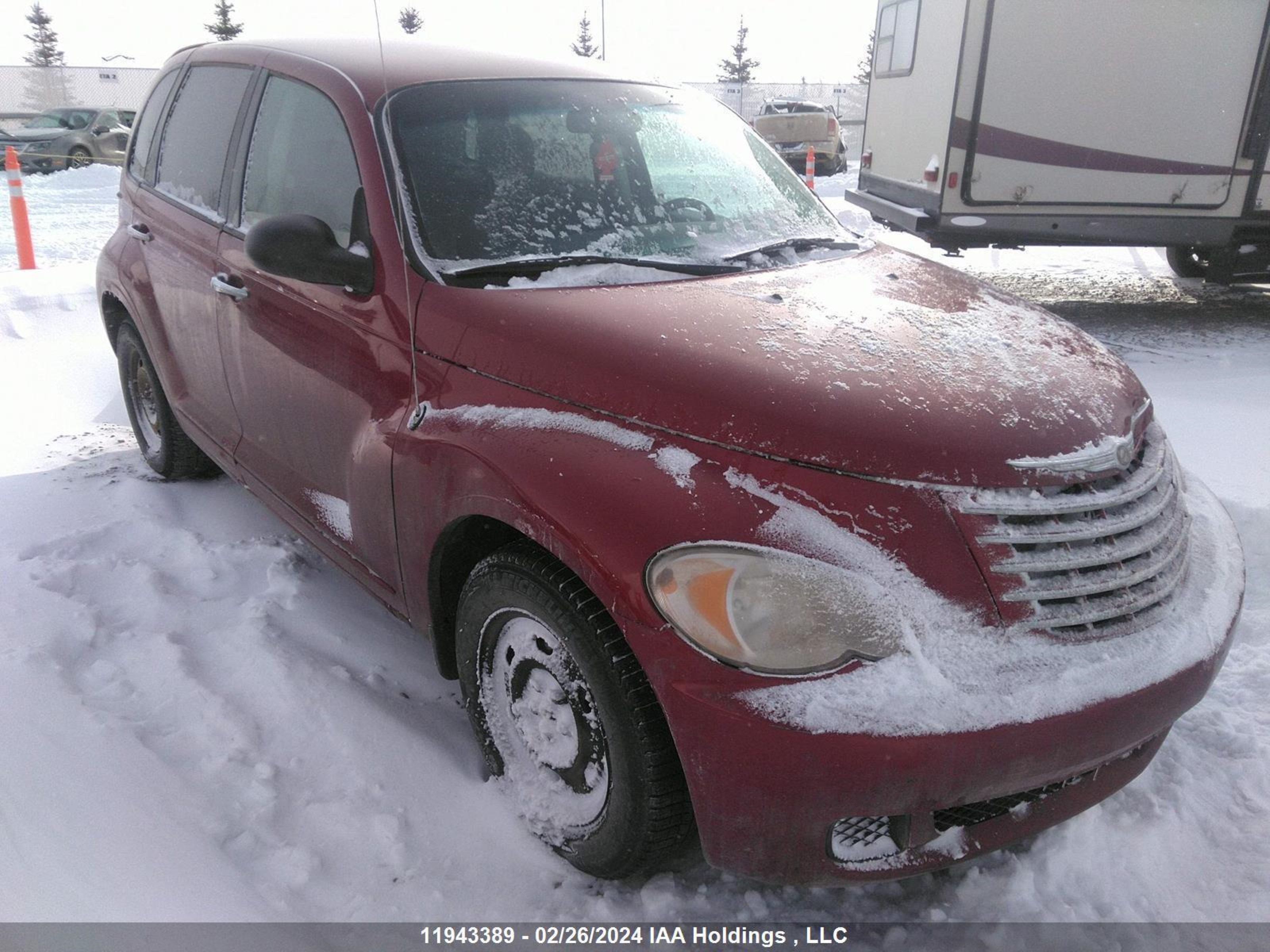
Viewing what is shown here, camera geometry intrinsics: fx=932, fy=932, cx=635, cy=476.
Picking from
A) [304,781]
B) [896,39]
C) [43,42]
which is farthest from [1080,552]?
[43,42]

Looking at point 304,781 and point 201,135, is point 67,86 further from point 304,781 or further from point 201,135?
point 304,781

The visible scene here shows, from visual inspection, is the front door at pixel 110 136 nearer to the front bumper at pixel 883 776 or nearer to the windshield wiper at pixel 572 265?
the windshield wiper at pixel 572 265

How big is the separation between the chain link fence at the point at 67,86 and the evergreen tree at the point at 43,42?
25971mm

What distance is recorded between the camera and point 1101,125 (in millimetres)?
7012

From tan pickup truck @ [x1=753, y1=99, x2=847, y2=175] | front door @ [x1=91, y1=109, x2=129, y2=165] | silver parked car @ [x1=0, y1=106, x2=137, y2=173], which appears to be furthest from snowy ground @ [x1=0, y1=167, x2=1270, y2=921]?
front door @ [x1=91, y1=109, x2=129, y2=165]

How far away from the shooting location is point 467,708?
2381 mm

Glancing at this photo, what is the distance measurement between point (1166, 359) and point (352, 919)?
5.88 m

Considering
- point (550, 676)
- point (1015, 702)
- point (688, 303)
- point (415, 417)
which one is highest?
point (688, 303)

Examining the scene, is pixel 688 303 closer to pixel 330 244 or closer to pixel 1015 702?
pixel 330 244

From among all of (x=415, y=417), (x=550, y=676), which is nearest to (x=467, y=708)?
(x=550, y=676)

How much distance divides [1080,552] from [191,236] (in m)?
3.07

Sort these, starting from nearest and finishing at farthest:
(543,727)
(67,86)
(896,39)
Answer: (543,727) → (896,39) → (67,86)

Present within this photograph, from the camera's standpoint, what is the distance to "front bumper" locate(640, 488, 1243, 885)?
1646mm

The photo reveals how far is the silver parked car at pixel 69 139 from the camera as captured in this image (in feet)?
58.1
